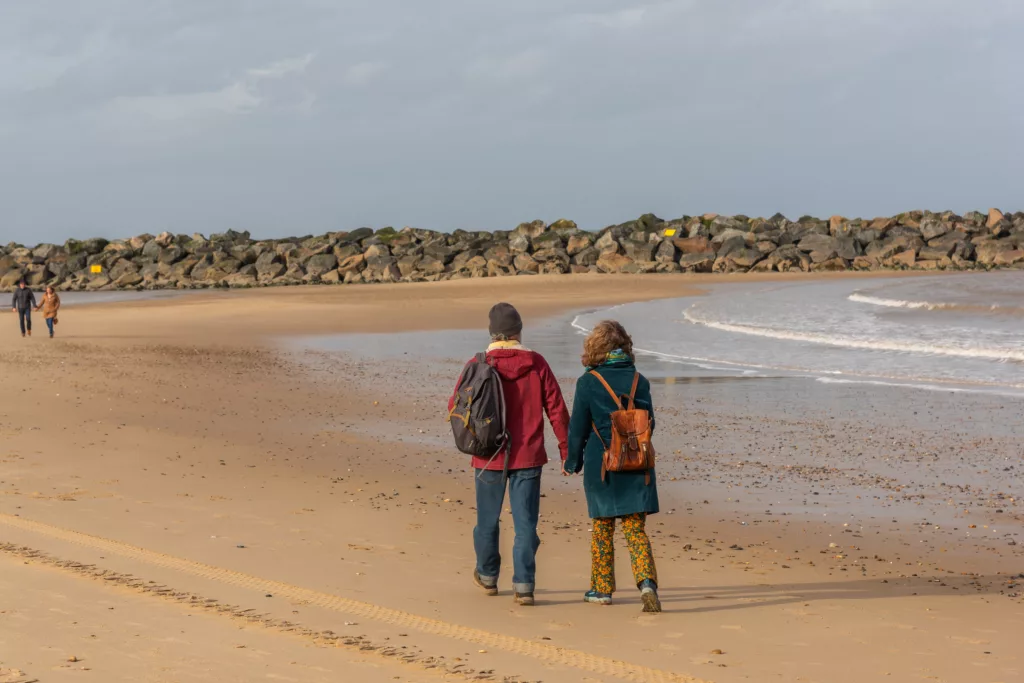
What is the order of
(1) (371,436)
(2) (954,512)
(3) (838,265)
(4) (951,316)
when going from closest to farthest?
(2) (954,512) → (1) (371,436) → (4) (951,316) → (3) (838,265)

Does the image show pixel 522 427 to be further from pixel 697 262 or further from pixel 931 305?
pixel 697 262

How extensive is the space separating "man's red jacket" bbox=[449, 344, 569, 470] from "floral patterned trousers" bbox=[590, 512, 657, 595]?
0.46 m

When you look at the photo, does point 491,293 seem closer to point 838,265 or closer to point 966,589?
point 838,265

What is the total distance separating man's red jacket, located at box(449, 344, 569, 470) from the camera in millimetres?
6316

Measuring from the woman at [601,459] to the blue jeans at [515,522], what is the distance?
0.30 meters

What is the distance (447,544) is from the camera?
762cm

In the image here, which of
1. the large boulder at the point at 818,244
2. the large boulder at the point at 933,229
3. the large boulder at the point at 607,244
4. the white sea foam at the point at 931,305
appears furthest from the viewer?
the large boulder at the point at 933,229

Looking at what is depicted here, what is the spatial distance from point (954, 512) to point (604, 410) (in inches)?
148

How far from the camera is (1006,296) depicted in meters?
36.8

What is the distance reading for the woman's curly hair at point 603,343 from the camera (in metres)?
6.13

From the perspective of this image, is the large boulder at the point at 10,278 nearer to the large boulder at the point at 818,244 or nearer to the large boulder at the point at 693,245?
the large boulder at the point at 693,245

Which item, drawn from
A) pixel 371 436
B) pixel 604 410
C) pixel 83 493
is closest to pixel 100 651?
pixel 604 410

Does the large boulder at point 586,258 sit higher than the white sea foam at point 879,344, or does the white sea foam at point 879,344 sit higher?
the large boulder at point 586,258

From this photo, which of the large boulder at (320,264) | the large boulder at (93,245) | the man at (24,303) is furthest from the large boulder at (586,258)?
the man at (24,303)
